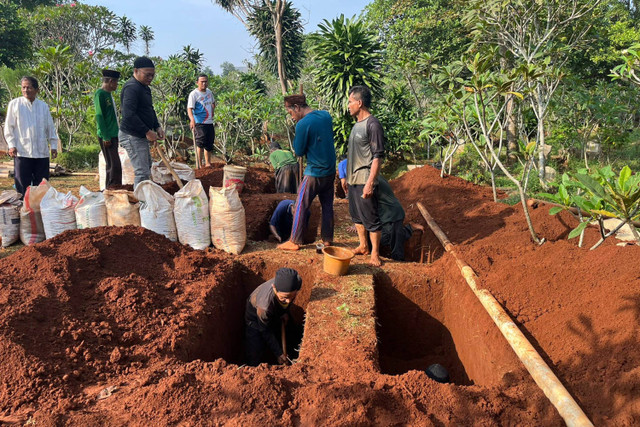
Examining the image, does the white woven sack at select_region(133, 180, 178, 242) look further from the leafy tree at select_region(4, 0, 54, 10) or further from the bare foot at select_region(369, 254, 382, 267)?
the leafy tree at select_region(4, 0, 54, 10)

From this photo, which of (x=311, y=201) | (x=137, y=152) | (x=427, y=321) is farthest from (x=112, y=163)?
(x=427, y=321)

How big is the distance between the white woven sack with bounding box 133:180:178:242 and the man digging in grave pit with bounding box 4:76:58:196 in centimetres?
192

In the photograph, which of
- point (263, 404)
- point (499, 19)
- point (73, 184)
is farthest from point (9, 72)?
point (263, 404)

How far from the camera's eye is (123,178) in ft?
20.7

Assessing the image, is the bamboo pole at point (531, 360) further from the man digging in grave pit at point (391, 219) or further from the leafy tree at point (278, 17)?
the leafy tree at point (278, 17)

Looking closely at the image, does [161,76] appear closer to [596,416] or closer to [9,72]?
[9,72]

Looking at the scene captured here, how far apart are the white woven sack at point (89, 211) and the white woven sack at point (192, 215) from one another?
2.55 ft

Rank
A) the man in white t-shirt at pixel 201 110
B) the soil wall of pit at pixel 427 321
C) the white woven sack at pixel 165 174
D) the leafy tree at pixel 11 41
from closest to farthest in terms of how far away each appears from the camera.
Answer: the soil wall of pit at pixel 427 321, the white woven sack at pixel 165 174, the man in white t-shirt at pixel 201 110, the leafy tree at pixel 11 41

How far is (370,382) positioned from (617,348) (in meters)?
1.42

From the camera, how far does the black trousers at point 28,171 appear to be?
517cm

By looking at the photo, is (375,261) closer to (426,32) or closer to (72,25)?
(426,32)

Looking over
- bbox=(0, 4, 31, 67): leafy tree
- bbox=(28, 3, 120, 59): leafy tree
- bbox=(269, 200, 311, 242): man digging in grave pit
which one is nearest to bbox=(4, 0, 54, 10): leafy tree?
bbox=(28, 3, 120, 59): leafy tree

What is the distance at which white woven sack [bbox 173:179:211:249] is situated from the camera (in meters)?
4.25

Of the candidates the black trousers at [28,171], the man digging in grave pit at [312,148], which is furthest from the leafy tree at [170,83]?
the man digging in grave pit at [312,148]
